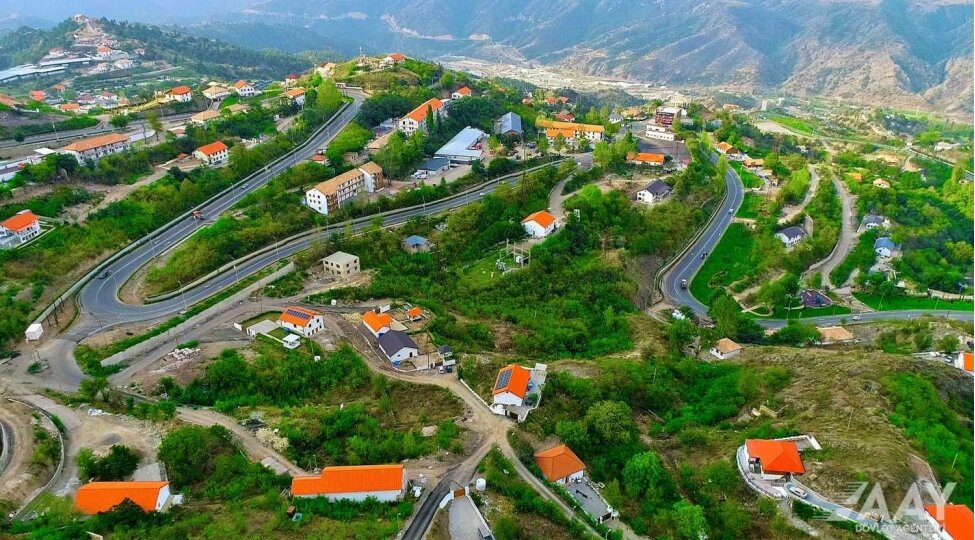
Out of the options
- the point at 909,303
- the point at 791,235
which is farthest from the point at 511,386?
the point at 791,235

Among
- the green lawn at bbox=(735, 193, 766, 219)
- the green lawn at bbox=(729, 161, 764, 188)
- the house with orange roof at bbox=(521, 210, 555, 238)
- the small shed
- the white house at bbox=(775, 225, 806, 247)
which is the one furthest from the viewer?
the green lawn at bbox=(729, 161, 764, 188)

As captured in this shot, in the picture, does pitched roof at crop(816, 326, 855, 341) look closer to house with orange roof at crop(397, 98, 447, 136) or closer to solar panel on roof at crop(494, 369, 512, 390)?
solar panel on roof at crop(494, 369, 512, 390)

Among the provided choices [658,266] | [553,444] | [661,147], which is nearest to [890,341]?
[658,266]

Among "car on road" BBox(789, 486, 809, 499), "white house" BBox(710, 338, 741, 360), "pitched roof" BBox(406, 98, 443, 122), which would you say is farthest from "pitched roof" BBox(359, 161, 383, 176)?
"car on road" BBox(789, 486, 809, 499)

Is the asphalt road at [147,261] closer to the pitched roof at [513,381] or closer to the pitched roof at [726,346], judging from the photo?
the pitched roof at [513,381]

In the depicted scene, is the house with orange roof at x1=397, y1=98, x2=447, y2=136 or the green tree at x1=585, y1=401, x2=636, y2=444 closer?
the green tree at x1=585, y1=401, x2=636, y2=444

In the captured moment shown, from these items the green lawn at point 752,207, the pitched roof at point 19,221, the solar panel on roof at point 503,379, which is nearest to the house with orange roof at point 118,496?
the solar panel on roof at point 503,379
